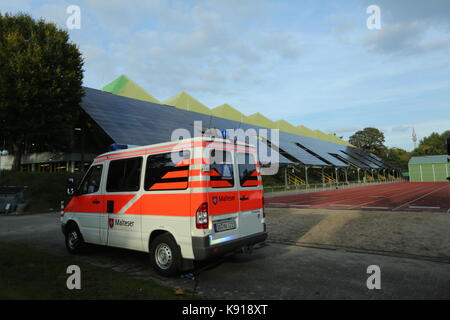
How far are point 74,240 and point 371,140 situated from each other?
11077 cm

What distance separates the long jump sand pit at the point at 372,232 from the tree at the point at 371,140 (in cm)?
10007

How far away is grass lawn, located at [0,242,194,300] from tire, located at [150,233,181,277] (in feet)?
1.27

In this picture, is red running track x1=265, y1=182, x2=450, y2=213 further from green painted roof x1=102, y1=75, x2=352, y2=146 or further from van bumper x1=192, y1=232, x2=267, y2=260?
green painted roof x1=102, y1=75, x2=352, y2=146

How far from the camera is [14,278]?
4977 millimetres

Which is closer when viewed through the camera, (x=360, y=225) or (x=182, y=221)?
(x=182, y=221)

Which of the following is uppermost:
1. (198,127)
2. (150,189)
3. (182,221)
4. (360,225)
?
(198,127)

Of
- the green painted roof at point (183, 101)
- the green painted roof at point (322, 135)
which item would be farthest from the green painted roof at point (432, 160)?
the green painted roof at point (183, 101)

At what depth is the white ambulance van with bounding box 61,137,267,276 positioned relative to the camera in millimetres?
5016

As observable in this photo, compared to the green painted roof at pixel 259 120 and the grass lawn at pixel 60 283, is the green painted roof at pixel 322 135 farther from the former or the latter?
the grass lawn at pixel 60 283

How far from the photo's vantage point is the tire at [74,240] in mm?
7242

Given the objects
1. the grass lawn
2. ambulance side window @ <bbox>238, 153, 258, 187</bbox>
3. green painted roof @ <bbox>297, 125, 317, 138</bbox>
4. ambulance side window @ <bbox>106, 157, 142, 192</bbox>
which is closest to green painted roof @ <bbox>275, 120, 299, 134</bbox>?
green painted roof @ <bbox>297, 125, 317, 138</bbox>
